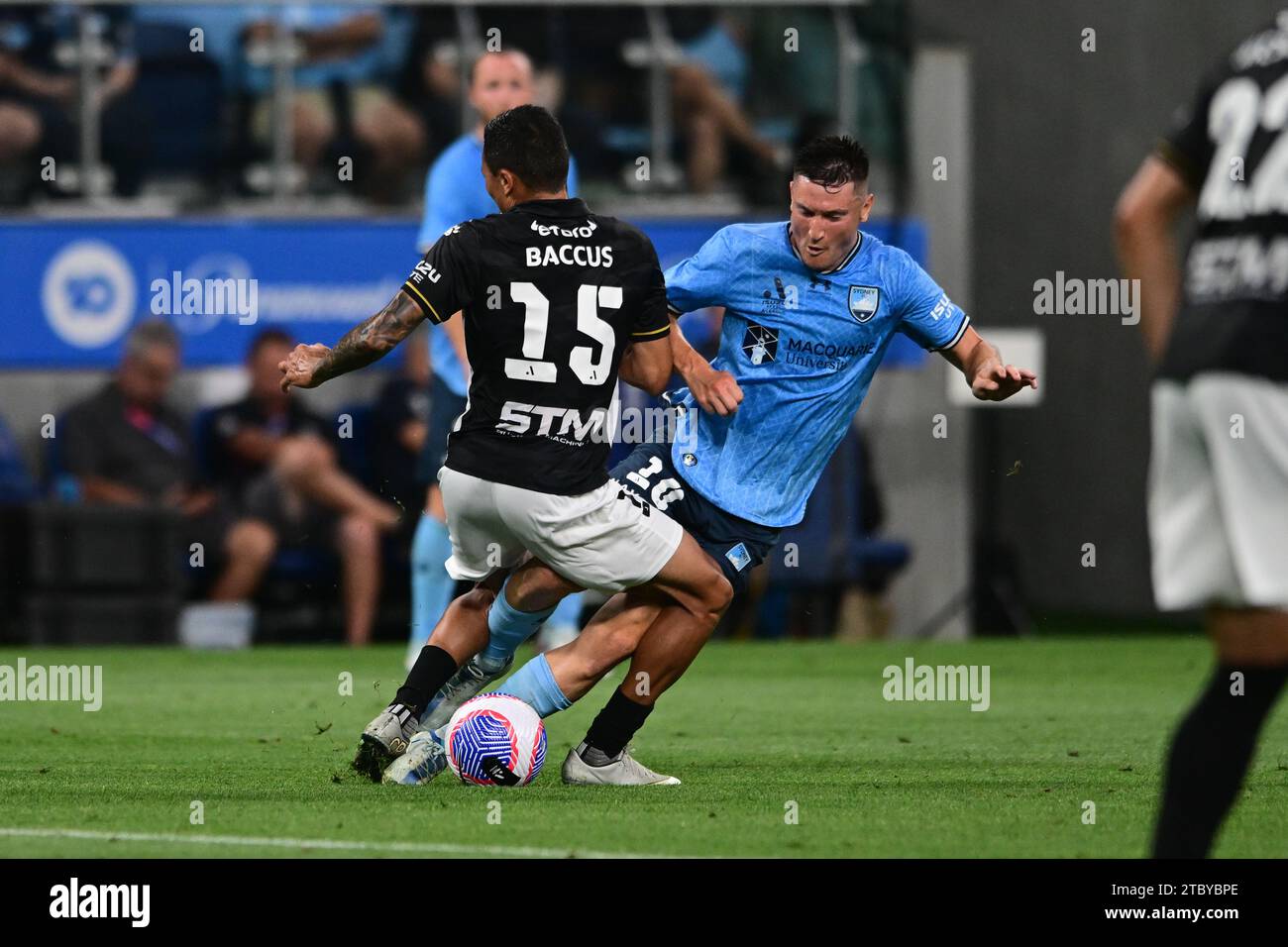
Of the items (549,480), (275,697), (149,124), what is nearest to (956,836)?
(549,480)

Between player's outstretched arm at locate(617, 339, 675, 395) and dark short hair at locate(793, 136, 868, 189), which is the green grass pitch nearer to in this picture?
player's outstretched arm at locate(617, 339, 675, 395)

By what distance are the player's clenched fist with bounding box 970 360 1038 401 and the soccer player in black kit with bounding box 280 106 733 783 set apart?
3.10 feet

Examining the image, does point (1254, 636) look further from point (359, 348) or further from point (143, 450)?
point (143, 450)

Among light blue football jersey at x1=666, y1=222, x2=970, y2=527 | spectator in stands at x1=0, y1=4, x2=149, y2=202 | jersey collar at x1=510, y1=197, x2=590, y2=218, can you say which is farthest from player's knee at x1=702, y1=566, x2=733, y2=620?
spectator in stands at x1=0, y1=4, x2=149, y2=202

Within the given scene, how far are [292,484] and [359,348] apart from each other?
770 cm

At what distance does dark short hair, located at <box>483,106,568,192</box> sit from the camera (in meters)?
6.36

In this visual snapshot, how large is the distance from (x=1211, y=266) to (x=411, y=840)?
2445 millimetres

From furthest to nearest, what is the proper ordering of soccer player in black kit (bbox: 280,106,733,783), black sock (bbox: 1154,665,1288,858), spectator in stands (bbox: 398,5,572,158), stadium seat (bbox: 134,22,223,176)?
1. spectator in stands (bbox: 398,5,572,158)
2. stadium seat (bbox: 134,22,223,176)
3. soccer player in black kit (bbox: 280,106,733,783)
4. black sock (bbox: 1154,665,1288,858)

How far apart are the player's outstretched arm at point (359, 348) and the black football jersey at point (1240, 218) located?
2502 mm

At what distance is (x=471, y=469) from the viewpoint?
6.32 meters

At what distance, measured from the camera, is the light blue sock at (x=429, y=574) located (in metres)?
8.92
